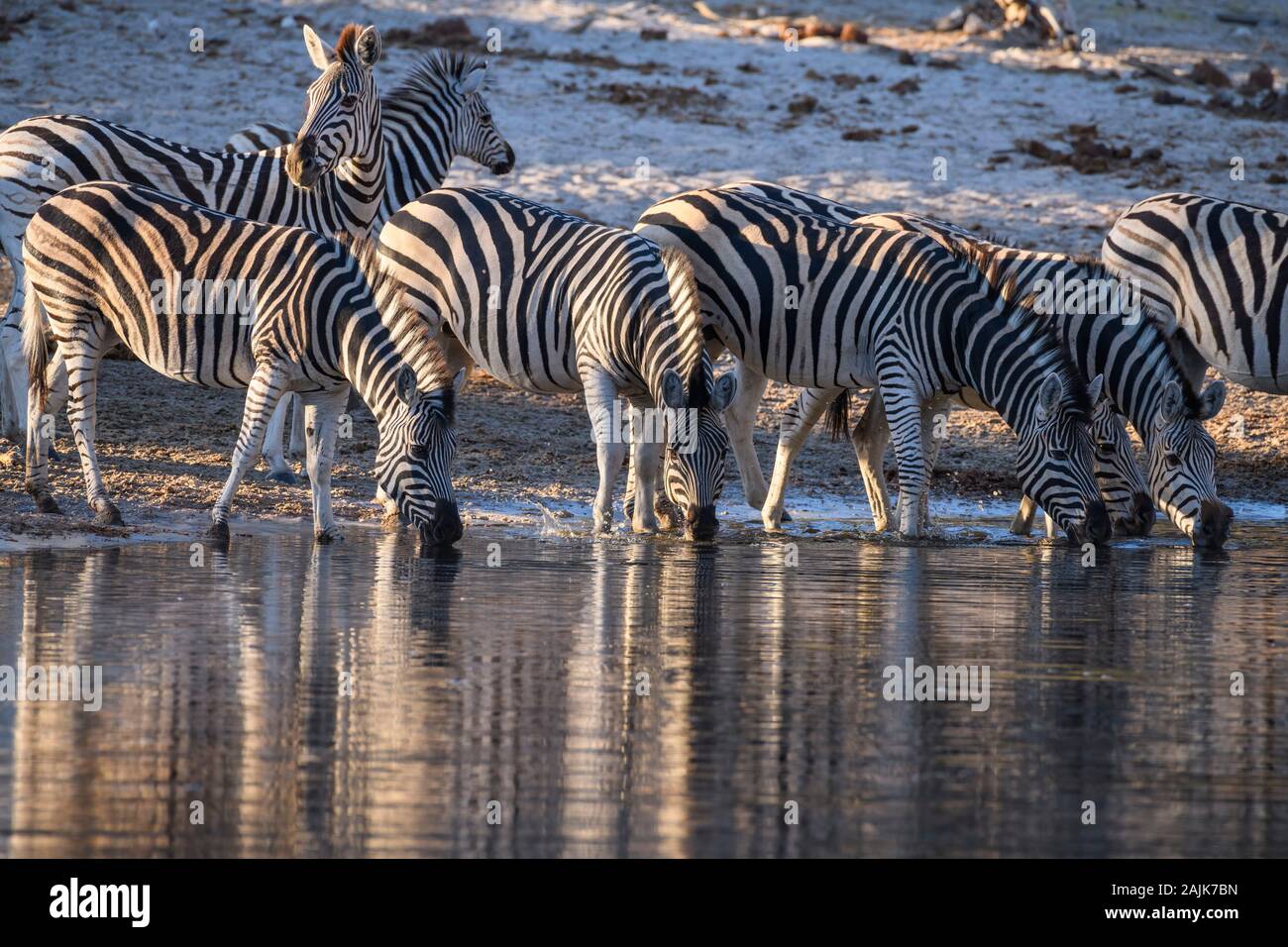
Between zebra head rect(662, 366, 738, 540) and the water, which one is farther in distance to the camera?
zebra head rect(662, 366, 738, 540)

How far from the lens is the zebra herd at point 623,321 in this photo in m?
11.9

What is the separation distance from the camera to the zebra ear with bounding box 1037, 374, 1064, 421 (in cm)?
1248

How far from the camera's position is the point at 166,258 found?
12.2 meters

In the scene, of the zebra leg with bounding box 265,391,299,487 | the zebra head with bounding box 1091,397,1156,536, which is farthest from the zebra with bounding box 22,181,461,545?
the zebra head with bounding box 1091,397,1156,536

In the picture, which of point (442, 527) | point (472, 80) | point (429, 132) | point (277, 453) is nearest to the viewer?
point (442, 527)

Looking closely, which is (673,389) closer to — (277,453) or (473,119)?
(277,453)

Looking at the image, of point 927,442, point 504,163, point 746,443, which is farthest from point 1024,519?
point 504,163

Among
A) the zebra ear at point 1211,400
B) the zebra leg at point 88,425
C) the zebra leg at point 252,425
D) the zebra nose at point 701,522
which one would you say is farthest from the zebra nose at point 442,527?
the zebra ear at point 1211,400

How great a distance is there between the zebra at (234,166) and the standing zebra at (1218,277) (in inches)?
228

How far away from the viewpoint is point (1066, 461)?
12508mm

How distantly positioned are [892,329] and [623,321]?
1815 millimetres

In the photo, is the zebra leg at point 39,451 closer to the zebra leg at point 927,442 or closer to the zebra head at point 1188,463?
the zebra leg at point 927,442

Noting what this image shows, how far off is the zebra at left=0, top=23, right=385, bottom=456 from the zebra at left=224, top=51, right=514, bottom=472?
752 mm

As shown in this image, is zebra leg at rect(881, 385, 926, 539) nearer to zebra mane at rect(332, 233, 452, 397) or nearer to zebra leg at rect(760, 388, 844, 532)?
zebra leg at rect(760, 388, 844, 532)
